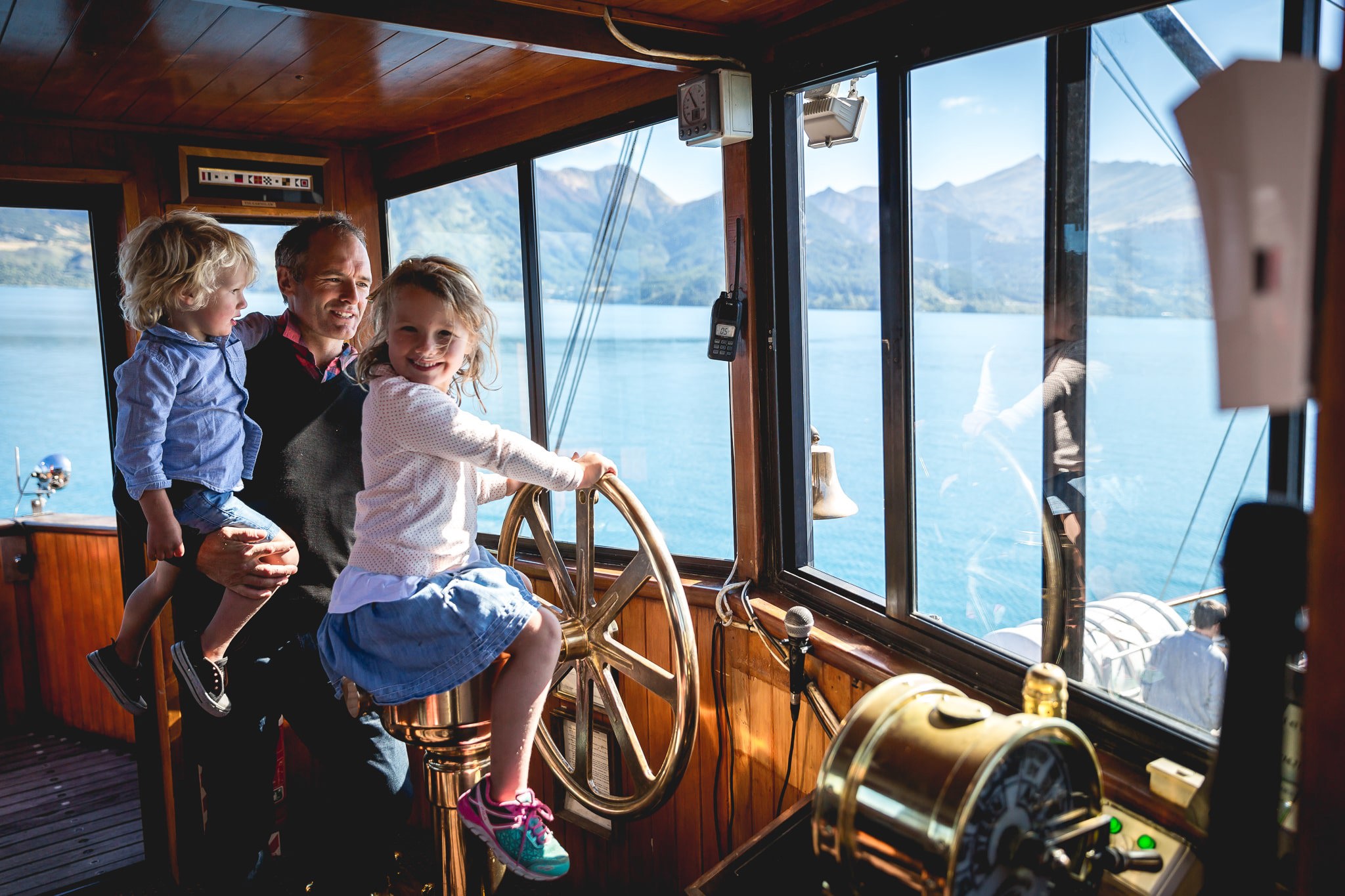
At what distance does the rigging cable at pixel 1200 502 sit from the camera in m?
1.19

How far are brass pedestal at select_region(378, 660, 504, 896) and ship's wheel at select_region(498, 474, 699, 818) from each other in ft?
0.72

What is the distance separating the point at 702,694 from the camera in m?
2.28

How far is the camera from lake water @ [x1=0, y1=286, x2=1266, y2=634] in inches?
49.9

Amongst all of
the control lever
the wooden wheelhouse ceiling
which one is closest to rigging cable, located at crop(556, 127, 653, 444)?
the wooden wheelhouse ceiling

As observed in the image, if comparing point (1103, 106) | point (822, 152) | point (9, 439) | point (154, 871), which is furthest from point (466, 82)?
point (9, 439)

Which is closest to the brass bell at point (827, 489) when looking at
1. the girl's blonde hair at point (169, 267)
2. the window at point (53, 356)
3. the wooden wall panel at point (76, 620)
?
the girl's blonde hair at point (169, 267)

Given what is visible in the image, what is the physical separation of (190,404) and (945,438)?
154 cm

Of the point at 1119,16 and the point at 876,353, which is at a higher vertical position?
the point at 1119,16

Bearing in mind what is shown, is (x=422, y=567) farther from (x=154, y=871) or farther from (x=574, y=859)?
(x=154, y=871)

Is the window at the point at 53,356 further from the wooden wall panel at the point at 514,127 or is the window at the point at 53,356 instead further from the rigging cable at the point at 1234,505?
the rigging cable at the point at 1234,505

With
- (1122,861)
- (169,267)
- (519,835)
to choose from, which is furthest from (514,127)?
(1122,861)

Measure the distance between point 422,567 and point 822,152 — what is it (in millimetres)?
1164

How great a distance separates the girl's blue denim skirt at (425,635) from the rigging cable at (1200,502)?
39.2 inches

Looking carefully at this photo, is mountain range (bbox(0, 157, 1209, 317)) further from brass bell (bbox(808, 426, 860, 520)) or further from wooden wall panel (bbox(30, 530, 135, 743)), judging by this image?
wooden wall panel (bbox(30, 530, 135, 743))
